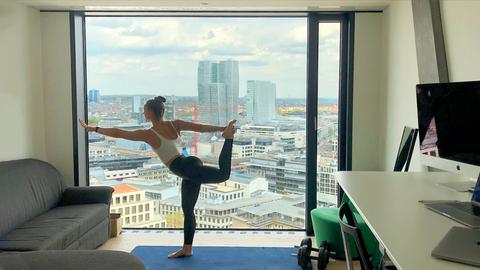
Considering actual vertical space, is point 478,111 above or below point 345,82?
below

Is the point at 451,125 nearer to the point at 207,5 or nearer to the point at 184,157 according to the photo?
the point at 184,157

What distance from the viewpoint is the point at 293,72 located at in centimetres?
451

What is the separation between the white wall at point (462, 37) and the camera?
2537 millimetres

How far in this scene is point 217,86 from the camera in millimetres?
4562

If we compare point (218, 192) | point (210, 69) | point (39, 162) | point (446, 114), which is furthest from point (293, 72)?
point (39, 162)

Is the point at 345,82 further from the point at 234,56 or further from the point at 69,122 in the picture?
the point at 69,122

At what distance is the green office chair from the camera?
3.21 metres

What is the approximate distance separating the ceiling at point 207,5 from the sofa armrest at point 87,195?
1.91 m

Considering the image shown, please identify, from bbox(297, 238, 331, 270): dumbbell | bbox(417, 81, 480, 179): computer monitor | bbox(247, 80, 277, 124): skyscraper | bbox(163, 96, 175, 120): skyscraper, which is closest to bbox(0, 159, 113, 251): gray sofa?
bbox(163, 96, 175, 120): skyscraper

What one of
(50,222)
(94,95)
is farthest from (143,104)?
(50,222)

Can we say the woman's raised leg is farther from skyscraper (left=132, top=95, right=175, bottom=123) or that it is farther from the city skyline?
the city skyline

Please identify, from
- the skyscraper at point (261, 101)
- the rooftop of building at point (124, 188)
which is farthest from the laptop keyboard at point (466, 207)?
the rooftop of building at point (124, 188)

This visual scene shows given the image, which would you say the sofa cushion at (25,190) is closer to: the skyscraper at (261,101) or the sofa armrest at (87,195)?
the sofa armrest at (87,195)

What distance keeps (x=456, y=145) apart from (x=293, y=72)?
256cm
